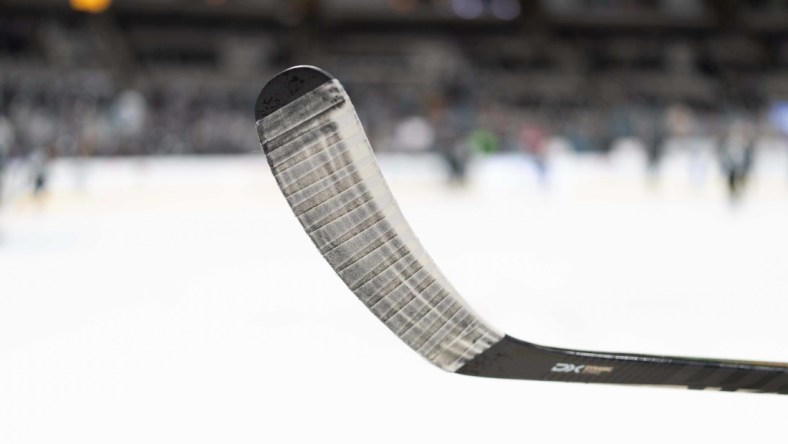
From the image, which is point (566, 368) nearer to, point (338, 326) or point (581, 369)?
point (581, 369)

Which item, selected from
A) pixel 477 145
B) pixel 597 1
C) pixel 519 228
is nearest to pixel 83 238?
pixel 519 228

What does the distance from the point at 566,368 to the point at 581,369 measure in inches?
1.5

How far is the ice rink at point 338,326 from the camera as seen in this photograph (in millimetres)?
1921

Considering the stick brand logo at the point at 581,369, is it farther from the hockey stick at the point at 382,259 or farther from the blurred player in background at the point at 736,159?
the blurred player in background at the point at 736,159

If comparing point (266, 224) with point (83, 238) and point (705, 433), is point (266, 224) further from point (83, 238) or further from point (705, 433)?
point (705, 433)

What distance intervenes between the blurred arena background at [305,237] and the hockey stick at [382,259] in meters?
0.30

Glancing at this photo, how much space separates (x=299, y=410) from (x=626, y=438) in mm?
956

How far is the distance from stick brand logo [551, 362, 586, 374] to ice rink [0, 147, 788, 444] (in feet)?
0.96

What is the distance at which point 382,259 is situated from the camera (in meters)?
1.39

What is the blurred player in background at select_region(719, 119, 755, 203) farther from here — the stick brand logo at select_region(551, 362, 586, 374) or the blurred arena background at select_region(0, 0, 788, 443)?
the stick brand logo at select_region(551, 362, 586, 374)

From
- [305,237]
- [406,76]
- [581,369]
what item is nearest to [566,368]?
[581,369]

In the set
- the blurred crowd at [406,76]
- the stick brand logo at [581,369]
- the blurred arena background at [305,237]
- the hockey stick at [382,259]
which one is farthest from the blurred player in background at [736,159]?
the stick brand logo at [581,369]

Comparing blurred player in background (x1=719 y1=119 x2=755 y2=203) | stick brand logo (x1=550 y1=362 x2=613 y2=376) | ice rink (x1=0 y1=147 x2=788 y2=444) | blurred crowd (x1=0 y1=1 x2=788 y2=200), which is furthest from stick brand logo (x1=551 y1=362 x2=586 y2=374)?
blurred crowd (x1=0 y1=1 x2=788 y2=200)

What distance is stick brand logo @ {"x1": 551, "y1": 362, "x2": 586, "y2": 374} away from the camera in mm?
1645
